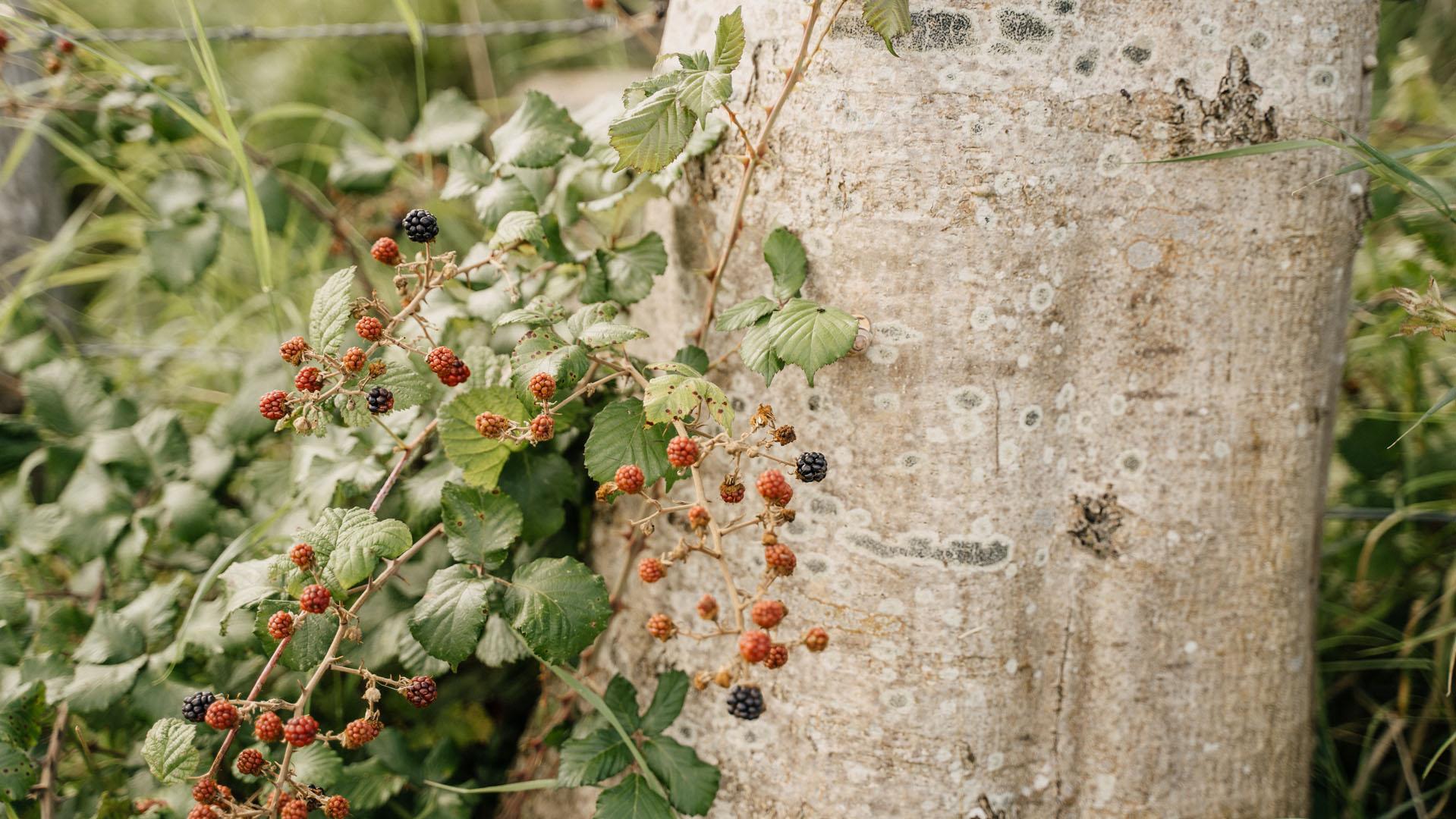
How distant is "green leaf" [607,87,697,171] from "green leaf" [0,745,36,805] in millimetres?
1171

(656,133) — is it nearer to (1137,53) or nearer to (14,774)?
(1137,53)

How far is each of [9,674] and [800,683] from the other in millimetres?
1259

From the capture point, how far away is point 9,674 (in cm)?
141

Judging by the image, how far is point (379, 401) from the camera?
1.05 meters

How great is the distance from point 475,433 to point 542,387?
186mm

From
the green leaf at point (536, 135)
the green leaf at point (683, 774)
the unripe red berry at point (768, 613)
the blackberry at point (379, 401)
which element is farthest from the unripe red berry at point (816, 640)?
the green leaf at point (536, 135)

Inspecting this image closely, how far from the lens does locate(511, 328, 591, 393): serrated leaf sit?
3.59 ft

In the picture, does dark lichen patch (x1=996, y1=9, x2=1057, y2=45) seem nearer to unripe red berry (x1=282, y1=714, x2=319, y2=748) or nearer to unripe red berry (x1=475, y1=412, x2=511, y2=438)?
unripe red berry (x1=475, y1=412, x2=511, y2=438)

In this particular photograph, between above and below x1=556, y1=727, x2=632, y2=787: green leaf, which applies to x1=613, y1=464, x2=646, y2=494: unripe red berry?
above

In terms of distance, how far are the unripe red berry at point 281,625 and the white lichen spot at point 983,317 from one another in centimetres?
90

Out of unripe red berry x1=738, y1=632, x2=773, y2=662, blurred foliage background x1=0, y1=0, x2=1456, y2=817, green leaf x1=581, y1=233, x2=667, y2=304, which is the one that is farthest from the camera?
blurred foliage background x1=0, y1=0, x2=1456, y2=817

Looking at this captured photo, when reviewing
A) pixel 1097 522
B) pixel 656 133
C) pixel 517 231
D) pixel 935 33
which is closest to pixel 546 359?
pixel 517 231

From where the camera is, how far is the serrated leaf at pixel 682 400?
101cm

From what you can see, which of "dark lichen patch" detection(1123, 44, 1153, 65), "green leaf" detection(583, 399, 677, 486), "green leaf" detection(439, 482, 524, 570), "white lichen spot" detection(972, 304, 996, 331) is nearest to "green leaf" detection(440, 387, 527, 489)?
"green leaf" detection(439, 482, 524, 570)
